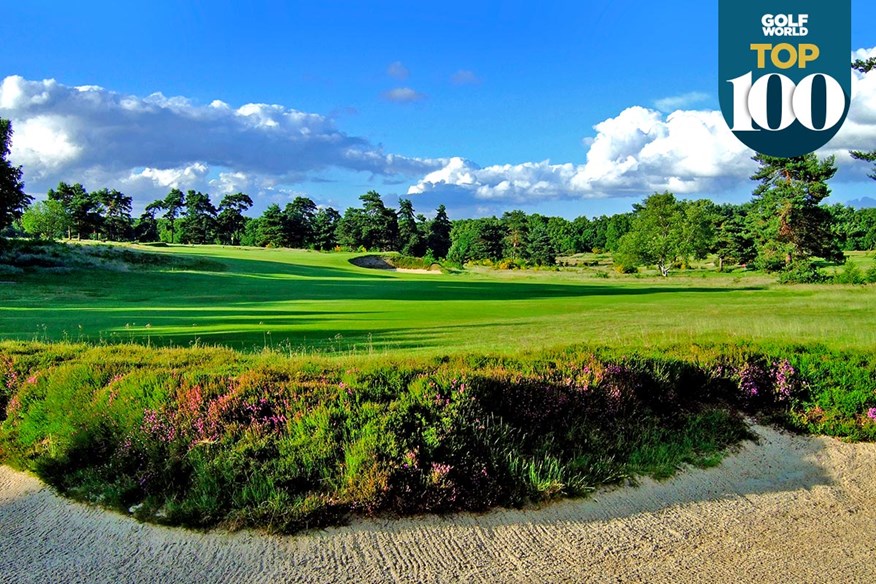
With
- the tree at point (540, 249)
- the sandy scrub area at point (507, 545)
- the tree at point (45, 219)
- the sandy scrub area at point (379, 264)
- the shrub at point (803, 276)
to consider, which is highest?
the tree at point (45, 219)

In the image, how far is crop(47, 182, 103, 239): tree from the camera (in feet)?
311

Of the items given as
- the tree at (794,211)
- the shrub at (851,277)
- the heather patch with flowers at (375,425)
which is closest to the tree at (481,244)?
the tree at (794,211)

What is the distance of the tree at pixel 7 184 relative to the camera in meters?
42.1

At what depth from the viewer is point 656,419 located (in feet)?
23.8

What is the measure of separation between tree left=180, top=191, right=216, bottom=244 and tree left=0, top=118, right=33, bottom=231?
72.3 m

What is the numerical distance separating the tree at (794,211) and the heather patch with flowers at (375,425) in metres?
63.7

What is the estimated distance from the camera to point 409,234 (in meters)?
121

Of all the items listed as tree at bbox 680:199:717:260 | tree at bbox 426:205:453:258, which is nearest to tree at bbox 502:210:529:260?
tree at bbox 426:205:453:258

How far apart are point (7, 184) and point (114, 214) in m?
79.0

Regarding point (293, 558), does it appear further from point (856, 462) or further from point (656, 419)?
point (856, 462)

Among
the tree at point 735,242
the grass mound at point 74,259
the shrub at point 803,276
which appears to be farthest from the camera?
the tree at point 735,242

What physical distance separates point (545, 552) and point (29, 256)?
48058 mm

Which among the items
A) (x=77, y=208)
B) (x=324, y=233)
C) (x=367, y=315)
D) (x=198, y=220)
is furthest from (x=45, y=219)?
(x=367, y=315)

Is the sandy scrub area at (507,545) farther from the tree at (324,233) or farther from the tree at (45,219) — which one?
the tree at (324,233)
